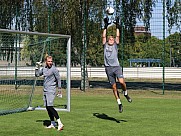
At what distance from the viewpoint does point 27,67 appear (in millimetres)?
19219

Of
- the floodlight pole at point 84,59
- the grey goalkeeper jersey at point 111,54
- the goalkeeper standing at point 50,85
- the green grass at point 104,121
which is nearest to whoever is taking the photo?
the green grass at point 104,121

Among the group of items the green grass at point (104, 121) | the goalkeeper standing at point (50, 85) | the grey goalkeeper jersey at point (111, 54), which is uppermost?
the grey goalkeeper jersey at point (111, 54)

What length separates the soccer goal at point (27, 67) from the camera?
51.7ft

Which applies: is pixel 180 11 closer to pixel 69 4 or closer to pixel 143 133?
pixel 69 4

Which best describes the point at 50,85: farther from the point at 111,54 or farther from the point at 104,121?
the point at 104,121

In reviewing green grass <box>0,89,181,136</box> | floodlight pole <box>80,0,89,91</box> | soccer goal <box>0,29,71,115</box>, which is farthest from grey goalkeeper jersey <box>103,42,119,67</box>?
floodlight pole <box>80,0,89,91</box>

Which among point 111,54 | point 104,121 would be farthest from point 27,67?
point 111,54

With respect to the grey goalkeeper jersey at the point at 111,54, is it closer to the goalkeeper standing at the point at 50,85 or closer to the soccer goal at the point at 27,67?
the goalkeeper standing at the point at 50,85

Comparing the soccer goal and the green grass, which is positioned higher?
the soccer goal

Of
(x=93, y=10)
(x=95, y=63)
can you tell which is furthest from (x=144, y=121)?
(x=95, y=63)

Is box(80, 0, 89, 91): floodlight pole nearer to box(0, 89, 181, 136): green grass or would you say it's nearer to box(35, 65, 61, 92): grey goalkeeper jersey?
box(0, 89, 181, 136): green grass

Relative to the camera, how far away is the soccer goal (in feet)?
51.7

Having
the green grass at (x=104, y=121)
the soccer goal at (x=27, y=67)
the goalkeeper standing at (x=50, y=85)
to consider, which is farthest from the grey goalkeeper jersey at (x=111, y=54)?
the soccer goal at (x=27, y=67)

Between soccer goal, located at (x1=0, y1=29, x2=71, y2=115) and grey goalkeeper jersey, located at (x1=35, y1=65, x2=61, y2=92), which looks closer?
grey goalkeeper jersey, located at (x1=35, y1=65, x2=61, y2=92)
